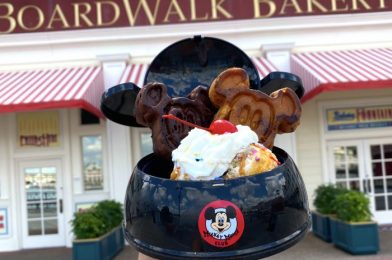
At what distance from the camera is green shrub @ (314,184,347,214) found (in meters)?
7.94

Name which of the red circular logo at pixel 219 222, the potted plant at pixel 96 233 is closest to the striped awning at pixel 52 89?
the potted plant at pixel 96 233

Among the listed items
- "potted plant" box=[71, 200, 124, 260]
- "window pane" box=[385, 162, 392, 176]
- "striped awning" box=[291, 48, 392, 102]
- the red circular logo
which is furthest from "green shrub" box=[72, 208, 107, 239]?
"window pane" box=[385, 162, 392, 176]

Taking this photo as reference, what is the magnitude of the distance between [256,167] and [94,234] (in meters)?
5.78

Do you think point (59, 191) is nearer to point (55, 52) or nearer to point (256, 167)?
point (55, 52)

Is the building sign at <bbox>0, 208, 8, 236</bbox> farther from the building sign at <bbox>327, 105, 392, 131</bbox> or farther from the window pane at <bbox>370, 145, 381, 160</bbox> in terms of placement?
the window pane at <bbox>370, 145, 381, 160</bbox>

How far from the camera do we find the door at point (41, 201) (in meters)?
9.13

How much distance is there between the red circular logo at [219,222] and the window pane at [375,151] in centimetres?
838

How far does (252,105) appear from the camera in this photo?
2.00 meters

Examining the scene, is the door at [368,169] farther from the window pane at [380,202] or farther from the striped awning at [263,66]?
the striped awning at [263,66]

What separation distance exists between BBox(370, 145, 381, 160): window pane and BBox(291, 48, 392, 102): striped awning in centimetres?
189

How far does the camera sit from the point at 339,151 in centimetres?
926

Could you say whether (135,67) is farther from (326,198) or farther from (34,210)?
(326,198)

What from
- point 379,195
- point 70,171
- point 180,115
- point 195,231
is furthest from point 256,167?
point 379,195

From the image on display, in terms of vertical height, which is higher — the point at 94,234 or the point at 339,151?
the point at 339,151
